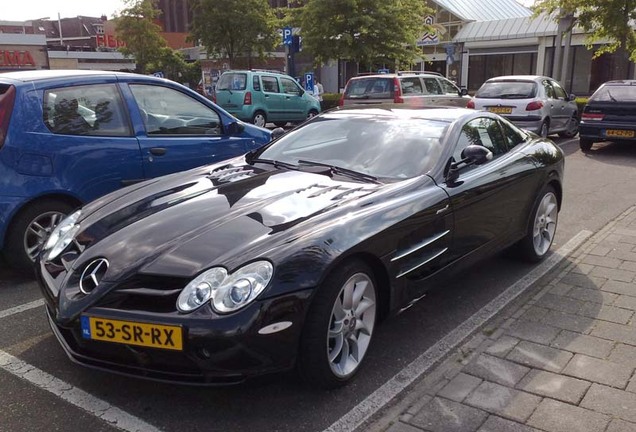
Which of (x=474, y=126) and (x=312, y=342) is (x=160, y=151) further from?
(x=312, y=342)

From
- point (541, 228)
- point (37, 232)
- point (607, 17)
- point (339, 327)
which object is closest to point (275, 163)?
point (339, 327)

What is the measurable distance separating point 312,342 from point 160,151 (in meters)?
3.10

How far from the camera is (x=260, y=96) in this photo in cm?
1670

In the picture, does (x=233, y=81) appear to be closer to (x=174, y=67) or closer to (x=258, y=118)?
(x=258, y=118)

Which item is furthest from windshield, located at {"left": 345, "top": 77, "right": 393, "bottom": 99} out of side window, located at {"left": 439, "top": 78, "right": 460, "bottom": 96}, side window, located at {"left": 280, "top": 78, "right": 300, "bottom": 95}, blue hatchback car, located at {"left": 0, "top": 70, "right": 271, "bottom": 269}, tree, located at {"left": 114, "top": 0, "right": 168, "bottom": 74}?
tree, located at {"left": 114, "top": 0, "right": 168, "bottom": 74}

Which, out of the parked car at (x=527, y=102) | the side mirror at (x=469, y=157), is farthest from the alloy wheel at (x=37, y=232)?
the parked car at (x=527, y=102)

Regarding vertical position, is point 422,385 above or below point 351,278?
below

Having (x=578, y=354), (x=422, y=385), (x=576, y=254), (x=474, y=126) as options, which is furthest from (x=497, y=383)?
(x=576, y=254)

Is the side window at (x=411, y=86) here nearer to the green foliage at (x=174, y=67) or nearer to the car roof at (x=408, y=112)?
the car roof at (x=408, y=112)

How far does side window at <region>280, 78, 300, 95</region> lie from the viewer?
17562mm

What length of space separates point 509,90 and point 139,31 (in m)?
26.1

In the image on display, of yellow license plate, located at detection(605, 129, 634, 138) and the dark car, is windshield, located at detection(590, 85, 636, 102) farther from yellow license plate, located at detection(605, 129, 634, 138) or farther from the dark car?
yellow license plate, located at detection(605, 129, 634, 138)

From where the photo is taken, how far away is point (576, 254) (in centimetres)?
517

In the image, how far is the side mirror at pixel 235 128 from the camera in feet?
19.4
